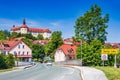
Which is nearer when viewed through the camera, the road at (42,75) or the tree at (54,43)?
the road at (42,75)

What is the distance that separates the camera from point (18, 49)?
353 feet

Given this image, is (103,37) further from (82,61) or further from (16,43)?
(16,43)

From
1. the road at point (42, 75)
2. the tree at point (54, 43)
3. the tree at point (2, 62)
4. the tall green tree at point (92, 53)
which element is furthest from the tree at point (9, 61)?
the tree at point (54, 43)

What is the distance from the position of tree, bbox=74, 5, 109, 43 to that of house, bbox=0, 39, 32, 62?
34.3m

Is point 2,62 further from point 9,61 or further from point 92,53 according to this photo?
point 92,53

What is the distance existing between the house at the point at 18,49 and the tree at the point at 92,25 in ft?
112

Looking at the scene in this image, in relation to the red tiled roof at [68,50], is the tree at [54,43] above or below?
above

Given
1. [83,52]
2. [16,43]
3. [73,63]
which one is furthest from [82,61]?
[16,43]

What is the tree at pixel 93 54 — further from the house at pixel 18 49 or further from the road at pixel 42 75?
the house at pixel 18 49

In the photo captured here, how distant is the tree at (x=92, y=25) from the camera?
74.0 m

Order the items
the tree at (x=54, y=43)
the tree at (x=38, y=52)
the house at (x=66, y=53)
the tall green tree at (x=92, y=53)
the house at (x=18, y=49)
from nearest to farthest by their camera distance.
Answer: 1. the tall green tree at (x=92, y=53)
2. the house at (x=66, y=53)
3. the house at (x=18, y=49)
4. the tree at (x=54, y=43)
5. the tree at (x=38, y=52)

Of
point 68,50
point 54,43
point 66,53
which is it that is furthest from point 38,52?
point 66,53

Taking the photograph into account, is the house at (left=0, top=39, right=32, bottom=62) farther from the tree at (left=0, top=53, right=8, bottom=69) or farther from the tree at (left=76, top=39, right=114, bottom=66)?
the tree at (left=0, top=53, right=8, bottom=69)

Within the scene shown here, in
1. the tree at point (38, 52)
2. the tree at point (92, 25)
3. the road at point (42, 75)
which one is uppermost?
the tree at point (92, 25)
